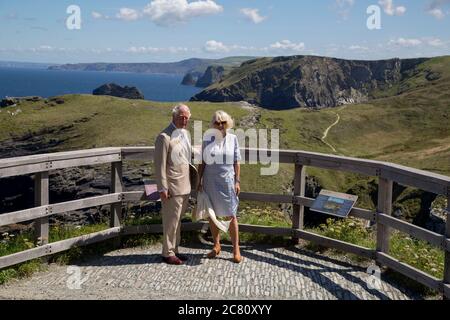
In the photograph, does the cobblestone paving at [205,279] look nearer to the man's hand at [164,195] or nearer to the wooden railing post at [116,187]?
the wooden railing post at [116,187]

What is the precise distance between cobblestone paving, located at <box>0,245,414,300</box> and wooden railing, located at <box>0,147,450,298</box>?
1.10 ft

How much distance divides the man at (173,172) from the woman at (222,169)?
0.99 feet

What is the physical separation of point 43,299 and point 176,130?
2954 millimetres

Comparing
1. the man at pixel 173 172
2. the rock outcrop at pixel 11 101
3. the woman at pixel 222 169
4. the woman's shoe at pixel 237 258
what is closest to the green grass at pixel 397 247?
the woman's shoe at pixel 237 258

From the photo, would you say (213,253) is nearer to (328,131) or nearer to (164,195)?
(164,195)

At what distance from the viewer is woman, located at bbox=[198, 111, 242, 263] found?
8023 millimetres

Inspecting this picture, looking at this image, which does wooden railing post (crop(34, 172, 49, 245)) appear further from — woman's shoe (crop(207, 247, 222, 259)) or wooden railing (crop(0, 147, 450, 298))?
woman's shoe (crop(207, 247, 222, 259))

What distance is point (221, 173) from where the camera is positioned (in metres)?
8.14

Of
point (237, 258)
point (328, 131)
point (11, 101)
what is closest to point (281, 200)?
point (237, 258)

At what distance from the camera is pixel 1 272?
24.1 feet

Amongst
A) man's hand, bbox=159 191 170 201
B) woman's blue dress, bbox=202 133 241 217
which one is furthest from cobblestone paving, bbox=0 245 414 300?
man's hand, bbox=159 191 170 201

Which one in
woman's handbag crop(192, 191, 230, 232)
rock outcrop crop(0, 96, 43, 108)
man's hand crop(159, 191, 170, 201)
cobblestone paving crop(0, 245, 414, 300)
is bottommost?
cobblestone paving crop(0, 245, 414, 300)
